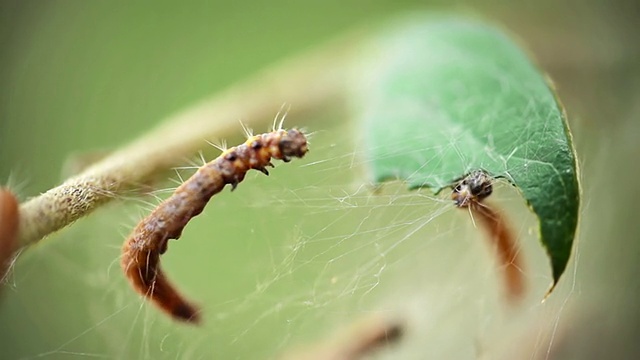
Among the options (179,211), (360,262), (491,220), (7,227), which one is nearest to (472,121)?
(491,220)

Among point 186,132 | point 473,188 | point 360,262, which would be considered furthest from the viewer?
point 186,132

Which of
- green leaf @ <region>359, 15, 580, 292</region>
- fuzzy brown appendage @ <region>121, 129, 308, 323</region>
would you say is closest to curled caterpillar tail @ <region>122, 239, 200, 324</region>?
fuzzy brown appendage @ <region>121, 129, 308, 323</region>

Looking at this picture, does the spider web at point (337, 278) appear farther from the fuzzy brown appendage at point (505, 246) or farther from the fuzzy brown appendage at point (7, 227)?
the fuzzy brown appendage at point (7, 227)

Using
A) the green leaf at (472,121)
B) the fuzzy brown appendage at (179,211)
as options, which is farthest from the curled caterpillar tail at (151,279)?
the green leaf at (472,121)

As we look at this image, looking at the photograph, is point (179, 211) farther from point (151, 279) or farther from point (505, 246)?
point (505, 246)

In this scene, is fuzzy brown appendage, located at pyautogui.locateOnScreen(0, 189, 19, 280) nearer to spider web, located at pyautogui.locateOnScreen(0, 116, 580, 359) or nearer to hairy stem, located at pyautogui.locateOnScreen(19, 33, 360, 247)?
hairy stem, located at pyautogui.locateOnScreen(19, 33, 360, 247)
